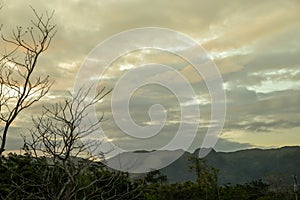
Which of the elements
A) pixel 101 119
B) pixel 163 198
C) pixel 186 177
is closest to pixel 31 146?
pixel 101 119

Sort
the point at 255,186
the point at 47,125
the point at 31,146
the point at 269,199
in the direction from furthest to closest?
the point at 255,186
the point at 269,199
the point at 47,125
the point at 31,146

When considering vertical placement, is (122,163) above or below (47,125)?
below

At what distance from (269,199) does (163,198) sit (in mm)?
7490

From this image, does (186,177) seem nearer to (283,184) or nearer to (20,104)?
(283,184)

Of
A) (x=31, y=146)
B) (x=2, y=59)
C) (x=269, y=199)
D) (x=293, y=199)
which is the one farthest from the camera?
(x=293, y=199)

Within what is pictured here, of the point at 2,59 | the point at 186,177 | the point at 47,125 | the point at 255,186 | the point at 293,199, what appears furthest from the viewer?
the point at 186,177

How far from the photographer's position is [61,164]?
18.9ft

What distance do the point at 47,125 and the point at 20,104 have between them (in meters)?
0.47

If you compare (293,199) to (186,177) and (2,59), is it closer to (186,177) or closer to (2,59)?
(2,59)

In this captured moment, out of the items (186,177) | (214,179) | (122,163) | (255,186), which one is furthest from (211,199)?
(186,177)

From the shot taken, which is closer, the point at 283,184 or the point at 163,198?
the point at 163,198

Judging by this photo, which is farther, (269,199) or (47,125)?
(269,199)

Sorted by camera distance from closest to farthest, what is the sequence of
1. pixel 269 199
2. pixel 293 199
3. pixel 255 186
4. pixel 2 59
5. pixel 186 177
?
pixel 2 59, pixel 269 199, pixel 293 199, pixel 255 186, pixel 186 177

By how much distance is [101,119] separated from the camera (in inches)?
235
